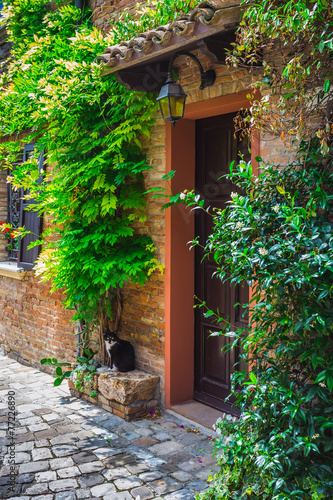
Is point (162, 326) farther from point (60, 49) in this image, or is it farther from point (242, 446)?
point (60, 49)

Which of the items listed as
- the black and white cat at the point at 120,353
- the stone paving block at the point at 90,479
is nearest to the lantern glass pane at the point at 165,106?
the black and white cat at the point at 120,353

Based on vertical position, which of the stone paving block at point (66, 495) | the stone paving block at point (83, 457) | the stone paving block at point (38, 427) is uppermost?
the stone paving block at point (38, 427)

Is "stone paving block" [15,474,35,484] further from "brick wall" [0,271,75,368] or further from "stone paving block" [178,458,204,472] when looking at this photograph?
"brick wall" [0,271,75,368]

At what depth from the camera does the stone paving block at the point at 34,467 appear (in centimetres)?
369

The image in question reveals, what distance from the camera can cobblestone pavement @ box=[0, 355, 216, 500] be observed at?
342 cm

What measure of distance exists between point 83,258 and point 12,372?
112 inches

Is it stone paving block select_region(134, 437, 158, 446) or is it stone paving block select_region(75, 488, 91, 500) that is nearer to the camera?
stone paving block select_region(75, 488, 91, 500)

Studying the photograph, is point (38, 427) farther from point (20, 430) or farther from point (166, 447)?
point (166, 447)

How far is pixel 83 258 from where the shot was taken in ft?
16.2

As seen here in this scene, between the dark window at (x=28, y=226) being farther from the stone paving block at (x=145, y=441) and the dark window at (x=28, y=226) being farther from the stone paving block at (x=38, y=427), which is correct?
the stone paving block at (x=145, y=441)

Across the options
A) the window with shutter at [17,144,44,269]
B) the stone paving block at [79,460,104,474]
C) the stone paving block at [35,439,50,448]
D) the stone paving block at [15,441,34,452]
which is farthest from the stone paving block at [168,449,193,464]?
the window with shutter at [17,144,44,269]

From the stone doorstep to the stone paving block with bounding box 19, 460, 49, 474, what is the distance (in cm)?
100

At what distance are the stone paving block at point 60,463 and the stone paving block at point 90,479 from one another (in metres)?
0.23

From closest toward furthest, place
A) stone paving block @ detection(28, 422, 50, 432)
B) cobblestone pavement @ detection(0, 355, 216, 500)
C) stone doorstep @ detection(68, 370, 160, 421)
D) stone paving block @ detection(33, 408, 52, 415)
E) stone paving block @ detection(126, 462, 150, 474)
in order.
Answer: cobblestone pavement @ detection(0, 355, 216, 500)
stone paving block @ detection(126, 462, 150, 474)
stone paving block @ detection(28, 422, 50, 432)
stone doorstep @ detection(68, 370, 160, 421)
stone paving block @ detection(33, 408, 52, 415)
